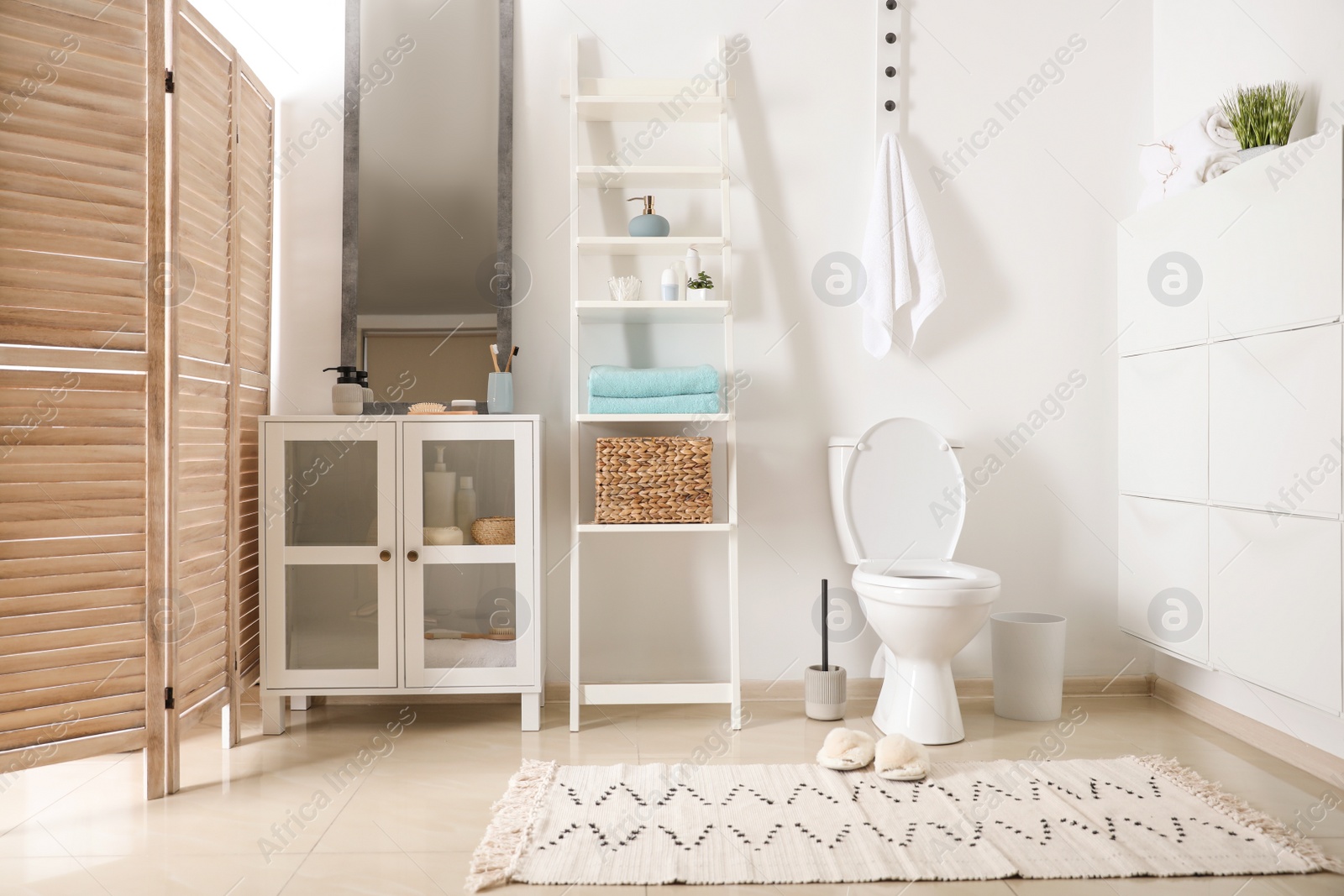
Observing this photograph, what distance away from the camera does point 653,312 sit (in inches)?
97.6

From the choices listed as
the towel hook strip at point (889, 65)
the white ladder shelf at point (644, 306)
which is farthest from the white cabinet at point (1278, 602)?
the towel hook strip at point (889, 65)

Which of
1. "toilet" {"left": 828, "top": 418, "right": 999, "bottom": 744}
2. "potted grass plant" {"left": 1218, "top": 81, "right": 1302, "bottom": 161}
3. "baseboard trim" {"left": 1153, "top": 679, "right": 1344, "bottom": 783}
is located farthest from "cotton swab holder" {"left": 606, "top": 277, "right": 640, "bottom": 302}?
"baseboard trim" {"left": 1153, "top": 679, "right": 1344, "bottom": 783}

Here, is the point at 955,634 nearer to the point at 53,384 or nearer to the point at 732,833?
the point at 732,833

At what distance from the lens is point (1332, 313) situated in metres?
1.85

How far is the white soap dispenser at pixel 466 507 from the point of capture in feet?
7.57

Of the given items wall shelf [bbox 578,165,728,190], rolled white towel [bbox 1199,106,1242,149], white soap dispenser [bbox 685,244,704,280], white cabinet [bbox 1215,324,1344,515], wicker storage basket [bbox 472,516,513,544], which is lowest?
wicker storage basket [bbox 472,516,513,544]

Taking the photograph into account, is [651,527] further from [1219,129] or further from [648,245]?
[1219,129]

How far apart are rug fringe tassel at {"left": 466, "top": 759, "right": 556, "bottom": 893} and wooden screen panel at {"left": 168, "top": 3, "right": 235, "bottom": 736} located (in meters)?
0.78

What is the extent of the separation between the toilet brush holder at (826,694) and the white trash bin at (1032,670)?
0.48 meters

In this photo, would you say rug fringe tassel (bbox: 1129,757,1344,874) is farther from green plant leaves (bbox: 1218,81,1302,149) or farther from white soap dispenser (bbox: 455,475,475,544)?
white soap dispenser (bbox: 455,475,475,544)

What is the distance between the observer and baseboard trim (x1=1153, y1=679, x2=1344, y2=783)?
2012mm

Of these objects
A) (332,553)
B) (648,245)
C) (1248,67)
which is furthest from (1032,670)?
(332,553)

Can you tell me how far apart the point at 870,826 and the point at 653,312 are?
1466 mm

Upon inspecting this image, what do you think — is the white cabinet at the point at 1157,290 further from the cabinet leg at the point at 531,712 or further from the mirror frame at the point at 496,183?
the cabinet leg at the point at 531,712
